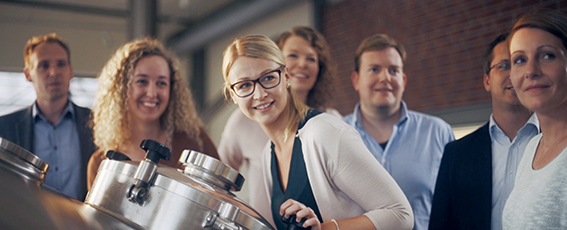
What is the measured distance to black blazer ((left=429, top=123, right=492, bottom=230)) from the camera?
139 centimetres

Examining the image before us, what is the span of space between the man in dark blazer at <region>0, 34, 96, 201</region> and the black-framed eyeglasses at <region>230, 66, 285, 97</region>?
0.94 m

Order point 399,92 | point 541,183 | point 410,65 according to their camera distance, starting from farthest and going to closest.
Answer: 1. point 410,65
2. point 399,92
3. point 541,183

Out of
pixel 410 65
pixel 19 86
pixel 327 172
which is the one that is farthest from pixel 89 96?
pixel 327 172

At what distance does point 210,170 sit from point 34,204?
359 mm

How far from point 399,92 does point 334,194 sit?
2.82 ft

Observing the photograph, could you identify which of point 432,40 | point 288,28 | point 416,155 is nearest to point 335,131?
point 416,155

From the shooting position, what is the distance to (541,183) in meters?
1.03

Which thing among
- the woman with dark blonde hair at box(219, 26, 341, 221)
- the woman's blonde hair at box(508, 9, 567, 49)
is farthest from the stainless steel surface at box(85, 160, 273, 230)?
the woman with dark blonde hair at box(219, 26, 341, 221)

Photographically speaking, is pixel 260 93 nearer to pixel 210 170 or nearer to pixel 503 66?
pixel 210 170

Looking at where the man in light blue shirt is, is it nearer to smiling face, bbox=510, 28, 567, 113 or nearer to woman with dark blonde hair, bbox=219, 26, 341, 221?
woman with dark blonde hair, bbox=219, 26, 341, 221

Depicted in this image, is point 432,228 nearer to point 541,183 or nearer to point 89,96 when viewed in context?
point 541,183

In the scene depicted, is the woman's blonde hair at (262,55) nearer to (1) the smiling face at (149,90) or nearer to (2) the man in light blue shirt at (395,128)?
(1) the smiling face at (149,90)

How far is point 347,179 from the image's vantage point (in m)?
1.31

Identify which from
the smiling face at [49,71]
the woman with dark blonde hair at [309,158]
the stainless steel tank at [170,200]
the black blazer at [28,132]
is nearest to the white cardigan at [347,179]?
the woman with dark blonde hair at [309,158]
